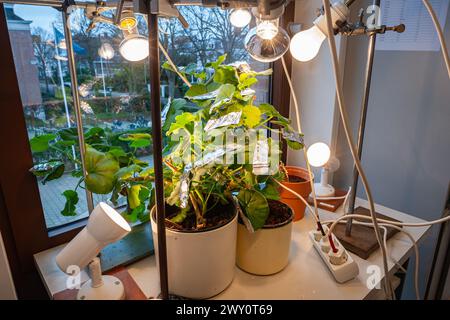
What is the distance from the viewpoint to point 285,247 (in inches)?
29.3

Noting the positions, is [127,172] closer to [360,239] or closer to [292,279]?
[292,279]

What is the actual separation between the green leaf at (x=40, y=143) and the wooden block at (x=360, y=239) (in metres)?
0.84

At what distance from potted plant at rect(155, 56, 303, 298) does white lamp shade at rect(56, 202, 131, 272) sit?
8 centimetres

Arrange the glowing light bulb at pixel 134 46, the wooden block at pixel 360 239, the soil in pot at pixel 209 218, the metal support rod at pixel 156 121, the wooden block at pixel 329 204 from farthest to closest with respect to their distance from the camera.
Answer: the wooden block at pixel 329 204 → the wooden block at pixel 360 239 → the soil in pot at pixel 209 218 → the glowing light bulb at pixel 134 46 → the metal support rod at pixel 156 121

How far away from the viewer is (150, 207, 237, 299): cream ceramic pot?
1.98 ft

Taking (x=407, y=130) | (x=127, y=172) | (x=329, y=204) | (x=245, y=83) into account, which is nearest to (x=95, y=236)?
(x=127, y=172)

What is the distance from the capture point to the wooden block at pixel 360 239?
0.83m

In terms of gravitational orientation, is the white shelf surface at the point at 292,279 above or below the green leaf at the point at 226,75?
below

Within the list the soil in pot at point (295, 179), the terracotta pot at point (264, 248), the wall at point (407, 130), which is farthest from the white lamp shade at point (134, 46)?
the wall at point (407, 130)

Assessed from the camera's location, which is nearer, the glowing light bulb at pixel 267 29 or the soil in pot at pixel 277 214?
the glowing light bulb at pixel 267 29

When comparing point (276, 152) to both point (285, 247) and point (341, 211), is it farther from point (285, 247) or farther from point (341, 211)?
point (341, 211)

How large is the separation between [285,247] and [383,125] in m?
0.74

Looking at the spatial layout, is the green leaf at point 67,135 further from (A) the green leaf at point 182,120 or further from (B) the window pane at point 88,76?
(A) the green leaf at point 182,120
